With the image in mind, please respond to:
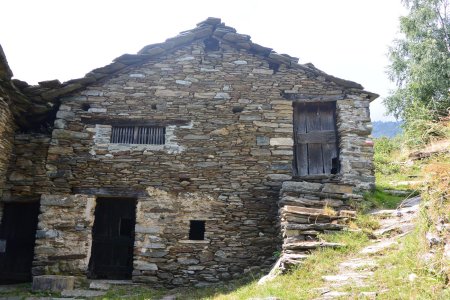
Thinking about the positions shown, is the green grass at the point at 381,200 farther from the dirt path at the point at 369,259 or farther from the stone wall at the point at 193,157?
the dirt path at the point at 369,259

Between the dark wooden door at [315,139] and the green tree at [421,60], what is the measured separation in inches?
239

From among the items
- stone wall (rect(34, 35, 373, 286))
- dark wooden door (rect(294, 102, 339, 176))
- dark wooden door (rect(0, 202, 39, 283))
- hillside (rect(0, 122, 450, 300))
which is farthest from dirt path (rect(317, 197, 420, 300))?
dark wooden door (rect(0, 202, 39, 283))

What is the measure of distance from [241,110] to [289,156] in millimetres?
1540

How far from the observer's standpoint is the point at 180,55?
9516 mm

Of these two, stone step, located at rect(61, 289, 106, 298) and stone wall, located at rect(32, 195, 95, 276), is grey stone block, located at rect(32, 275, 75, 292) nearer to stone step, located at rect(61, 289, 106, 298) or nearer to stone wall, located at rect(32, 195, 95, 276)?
stone step, located at rect(61, 289, 106, 298)

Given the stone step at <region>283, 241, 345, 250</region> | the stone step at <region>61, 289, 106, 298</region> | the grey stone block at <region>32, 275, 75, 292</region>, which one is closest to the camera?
the stone step at <region>283, 241, 345, 250</region>

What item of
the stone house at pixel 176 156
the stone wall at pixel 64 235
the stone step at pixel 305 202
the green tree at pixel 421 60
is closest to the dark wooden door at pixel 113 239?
the stone house at pixel 176 156

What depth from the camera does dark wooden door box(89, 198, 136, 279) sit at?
862cm

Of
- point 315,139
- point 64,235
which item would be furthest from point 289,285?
point 64,235

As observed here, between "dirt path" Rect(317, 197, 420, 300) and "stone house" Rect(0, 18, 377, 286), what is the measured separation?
→ 1.02 metres

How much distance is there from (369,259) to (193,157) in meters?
4.37

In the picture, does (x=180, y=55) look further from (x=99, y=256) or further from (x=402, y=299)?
(x=402, y=299)

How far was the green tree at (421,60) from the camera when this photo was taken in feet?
47.6

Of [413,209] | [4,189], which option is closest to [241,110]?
[413,209]
